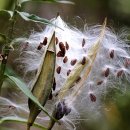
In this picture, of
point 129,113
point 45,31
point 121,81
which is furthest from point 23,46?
point 129,113

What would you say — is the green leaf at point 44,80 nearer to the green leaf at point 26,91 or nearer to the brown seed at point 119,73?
the green leaf at point 26,91

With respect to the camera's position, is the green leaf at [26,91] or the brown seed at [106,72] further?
the brown seed at [106,72]

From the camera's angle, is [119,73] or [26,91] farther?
[119,73]

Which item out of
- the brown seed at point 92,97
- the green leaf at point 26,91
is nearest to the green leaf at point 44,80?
the green leaf at point 26,91

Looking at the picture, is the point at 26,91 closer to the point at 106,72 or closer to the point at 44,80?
the point at 44,80

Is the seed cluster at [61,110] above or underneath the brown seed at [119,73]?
underneath

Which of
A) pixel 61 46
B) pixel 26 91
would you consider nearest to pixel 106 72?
pixel 61 46

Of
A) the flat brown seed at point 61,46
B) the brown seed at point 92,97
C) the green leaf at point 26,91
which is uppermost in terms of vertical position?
the flat brown seed at point 61,46

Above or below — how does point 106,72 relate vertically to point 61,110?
above

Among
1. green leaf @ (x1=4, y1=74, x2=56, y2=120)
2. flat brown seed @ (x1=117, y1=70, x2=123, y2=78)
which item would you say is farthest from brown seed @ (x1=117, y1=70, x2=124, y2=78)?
green leaf @ (x1=4, y1=74, x2=56, y2=120)
